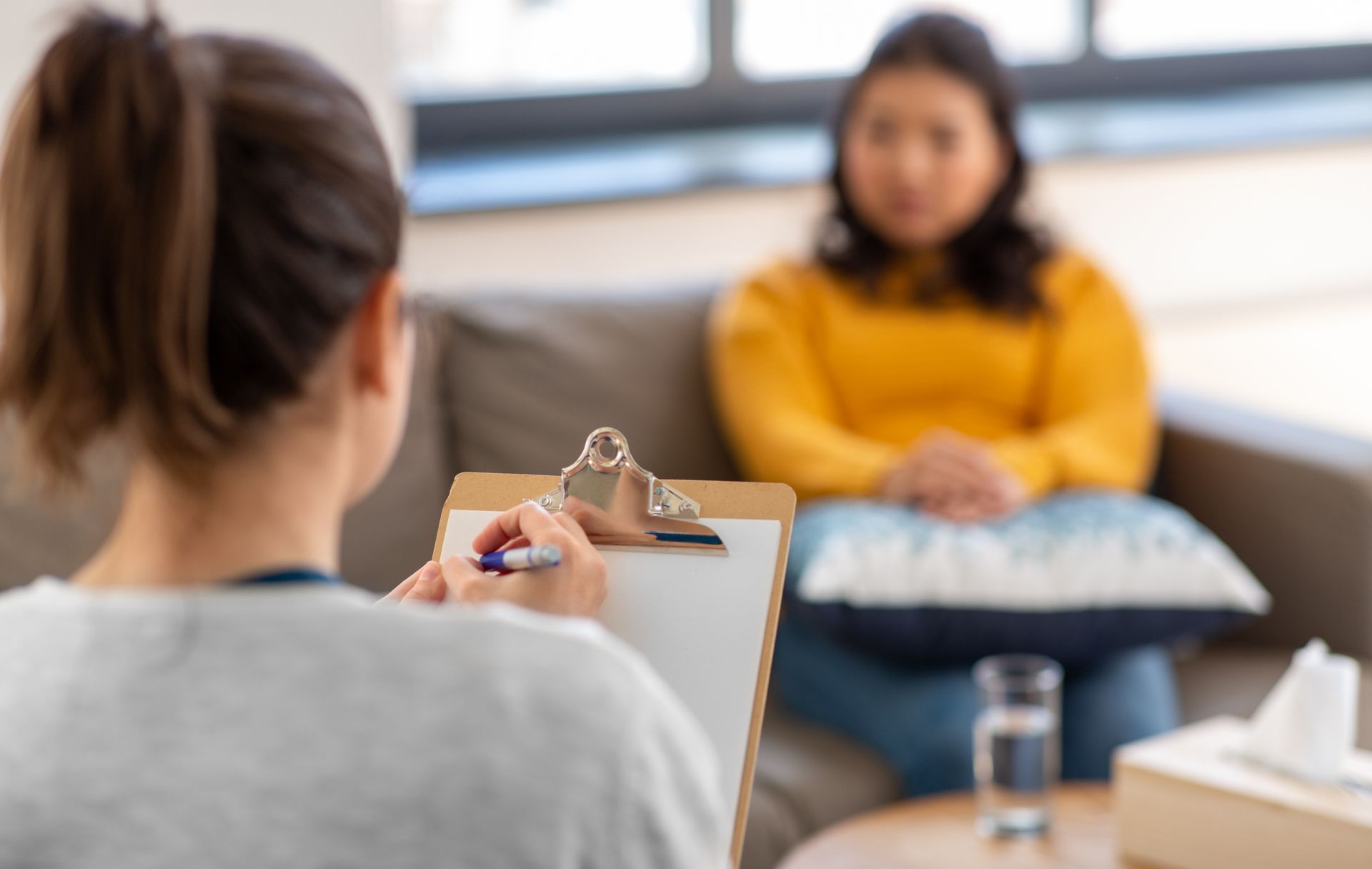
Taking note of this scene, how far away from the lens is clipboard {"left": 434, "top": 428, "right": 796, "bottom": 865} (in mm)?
770

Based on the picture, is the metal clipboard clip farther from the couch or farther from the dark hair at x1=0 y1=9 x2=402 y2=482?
the couch

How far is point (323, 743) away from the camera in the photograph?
572 millimetres

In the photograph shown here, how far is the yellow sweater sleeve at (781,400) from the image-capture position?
196cm

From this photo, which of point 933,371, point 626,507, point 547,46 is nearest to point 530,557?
point 626,507

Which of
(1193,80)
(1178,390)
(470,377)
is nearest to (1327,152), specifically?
(1193,80)

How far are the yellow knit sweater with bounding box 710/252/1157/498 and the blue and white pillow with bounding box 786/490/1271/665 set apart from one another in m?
0.23

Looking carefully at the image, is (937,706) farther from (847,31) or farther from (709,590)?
(847,31)

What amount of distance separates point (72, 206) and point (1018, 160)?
5.76ft

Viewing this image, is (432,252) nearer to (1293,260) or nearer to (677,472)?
(677,472)

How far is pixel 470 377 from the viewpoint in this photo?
2014 mm

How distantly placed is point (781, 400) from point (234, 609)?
4.82 feet

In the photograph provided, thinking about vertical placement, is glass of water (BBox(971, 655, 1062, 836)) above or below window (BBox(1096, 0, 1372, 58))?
below

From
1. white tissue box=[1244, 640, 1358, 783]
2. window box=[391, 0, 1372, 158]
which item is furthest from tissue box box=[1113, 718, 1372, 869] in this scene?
window box=[391, 0, 1372, 158]

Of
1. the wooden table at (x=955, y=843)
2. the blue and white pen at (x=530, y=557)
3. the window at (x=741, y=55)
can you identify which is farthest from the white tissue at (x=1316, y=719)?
the window at (x=741, y=55)
